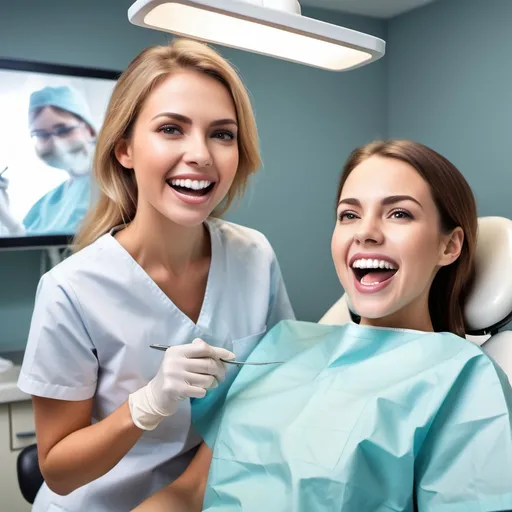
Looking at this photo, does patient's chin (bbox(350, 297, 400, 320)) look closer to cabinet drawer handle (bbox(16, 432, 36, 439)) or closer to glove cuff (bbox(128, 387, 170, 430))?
A: glove cuff (bbox(128, 387, 170, 430))

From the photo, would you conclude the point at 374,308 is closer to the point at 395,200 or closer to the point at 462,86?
the point at 395,200

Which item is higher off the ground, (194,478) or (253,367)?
(253,367)

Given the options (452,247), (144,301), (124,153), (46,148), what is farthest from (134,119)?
(46,148)

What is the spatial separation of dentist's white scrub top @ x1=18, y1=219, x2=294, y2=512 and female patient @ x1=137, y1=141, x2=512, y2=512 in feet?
0.24

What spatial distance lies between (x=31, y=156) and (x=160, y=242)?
49.3 inches

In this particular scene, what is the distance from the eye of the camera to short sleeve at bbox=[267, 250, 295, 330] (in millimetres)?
1422

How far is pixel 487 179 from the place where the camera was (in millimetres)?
2754

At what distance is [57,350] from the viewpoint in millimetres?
1117

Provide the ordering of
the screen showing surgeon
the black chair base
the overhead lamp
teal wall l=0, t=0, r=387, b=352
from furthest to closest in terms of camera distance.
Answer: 1. teal wall l=0, t=0, r=387, b=352
2. the screen showing surgeon
3. the black chair base
4. the overhead lamp

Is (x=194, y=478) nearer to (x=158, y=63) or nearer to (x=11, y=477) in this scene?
(x=158, y=63)

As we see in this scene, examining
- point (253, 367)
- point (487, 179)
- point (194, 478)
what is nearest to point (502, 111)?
point (487, 179)

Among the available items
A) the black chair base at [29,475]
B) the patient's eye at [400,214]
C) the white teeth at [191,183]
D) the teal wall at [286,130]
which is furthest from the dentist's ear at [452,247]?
the teal wall at [286,130]

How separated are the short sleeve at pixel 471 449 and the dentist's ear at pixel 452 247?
0.88 ft

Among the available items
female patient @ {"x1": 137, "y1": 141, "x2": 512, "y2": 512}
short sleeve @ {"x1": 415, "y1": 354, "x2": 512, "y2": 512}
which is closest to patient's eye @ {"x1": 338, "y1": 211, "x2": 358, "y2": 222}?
female patient @ {"x1": 137, "y1": 141, "x2": 512, "y2": 512}
